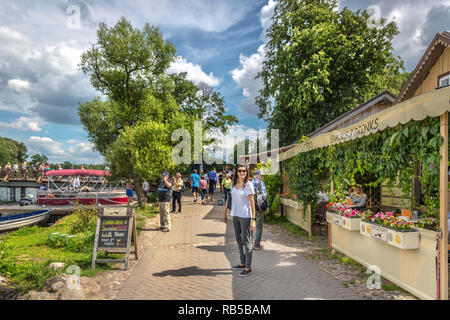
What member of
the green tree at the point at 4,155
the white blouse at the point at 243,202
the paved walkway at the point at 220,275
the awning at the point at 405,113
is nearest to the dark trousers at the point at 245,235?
the white blouse at the point at 243,202

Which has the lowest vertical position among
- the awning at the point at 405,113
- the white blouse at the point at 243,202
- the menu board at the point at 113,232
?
the menu board at the point at 113,232

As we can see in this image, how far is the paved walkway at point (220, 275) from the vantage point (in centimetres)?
442

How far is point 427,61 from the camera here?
1005cm

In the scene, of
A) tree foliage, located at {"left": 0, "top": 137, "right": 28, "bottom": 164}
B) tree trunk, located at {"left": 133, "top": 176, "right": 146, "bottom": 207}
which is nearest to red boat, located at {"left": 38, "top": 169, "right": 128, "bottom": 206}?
tree trunk, located at {"left": 133, "top": 176, "right": 146, "bottom": 207}

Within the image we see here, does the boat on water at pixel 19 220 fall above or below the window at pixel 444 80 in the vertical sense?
below

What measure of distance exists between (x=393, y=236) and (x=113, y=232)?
5397 mm

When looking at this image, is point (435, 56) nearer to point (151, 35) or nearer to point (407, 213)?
point (407, 213)

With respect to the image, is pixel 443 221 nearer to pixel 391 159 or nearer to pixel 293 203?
pixel 391 159

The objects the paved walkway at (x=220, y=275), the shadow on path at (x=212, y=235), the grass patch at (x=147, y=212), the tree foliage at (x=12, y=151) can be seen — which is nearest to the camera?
the paved walkway at (x=220, y=275)

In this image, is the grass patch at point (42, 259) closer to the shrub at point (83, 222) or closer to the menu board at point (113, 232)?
the shrub at point (83, 222)

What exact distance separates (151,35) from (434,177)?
1656 centimetres

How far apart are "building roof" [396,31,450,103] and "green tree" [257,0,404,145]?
7614 millimetres

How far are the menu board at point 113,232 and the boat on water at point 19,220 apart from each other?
33.7 ft

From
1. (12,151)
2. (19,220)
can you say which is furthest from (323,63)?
(12,151)
